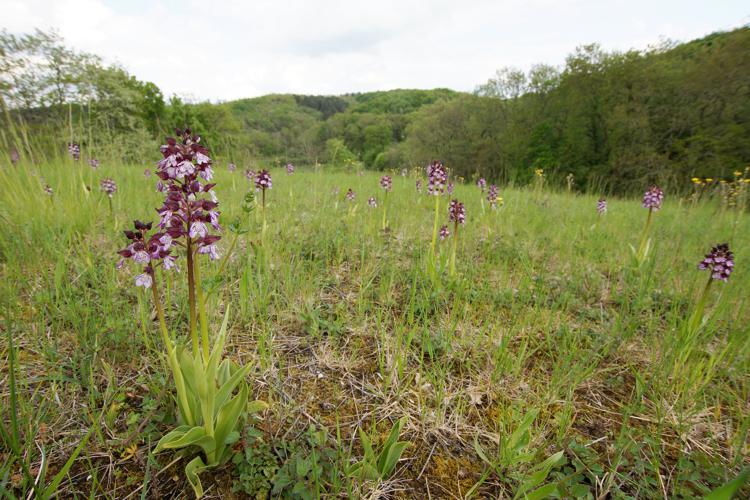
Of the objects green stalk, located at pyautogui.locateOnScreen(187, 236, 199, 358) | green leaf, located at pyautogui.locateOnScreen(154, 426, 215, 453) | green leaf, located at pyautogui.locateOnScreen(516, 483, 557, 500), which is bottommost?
green leaf, located at pyautogui.locateOnScreen(516, 483, 557, 500)

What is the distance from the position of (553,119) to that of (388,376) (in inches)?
1484

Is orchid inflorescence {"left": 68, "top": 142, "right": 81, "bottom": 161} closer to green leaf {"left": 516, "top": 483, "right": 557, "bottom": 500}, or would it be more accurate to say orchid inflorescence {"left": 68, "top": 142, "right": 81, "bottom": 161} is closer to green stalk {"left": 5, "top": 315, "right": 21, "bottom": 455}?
green stalk {"left": 5, "top": 315, "right": 21, "bottom": 455}

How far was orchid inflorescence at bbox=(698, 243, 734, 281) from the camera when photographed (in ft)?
7.95

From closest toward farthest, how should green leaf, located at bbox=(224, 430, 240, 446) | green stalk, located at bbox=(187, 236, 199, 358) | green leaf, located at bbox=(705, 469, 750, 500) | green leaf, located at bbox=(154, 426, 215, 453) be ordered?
green leaf, located at bbox=(705, 469, 750, 500), green leaf, located at bbox=(154, 426, 215, 453), green stalk, located at bbox=(187, 236, 199, 358), green leaf, located at bbox=(224, 430, 240, 446)

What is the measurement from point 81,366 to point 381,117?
71927mm

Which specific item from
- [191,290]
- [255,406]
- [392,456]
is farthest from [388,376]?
[191,290]

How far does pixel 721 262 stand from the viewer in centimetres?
244

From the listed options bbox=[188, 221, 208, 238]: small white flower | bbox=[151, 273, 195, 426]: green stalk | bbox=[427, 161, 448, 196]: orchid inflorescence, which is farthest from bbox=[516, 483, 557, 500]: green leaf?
bbox=[427, 161, 448, 196]: orchid inflorescence

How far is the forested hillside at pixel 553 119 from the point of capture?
5355 millimetres

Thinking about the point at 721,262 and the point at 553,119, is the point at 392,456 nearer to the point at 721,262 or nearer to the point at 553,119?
the point at 721,262

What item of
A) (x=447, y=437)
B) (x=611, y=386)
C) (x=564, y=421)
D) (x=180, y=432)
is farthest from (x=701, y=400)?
(x=180, y=432)

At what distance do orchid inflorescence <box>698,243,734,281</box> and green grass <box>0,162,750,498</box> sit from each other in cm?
26

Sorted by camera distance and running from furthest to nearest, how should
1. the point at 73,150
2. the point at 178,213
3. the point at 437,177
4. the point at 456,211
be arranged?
the point at 73,150 < the point at 437,177 < the point at 456,211 < the point at 178,213

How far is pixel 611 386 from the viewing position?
6.88 ft
